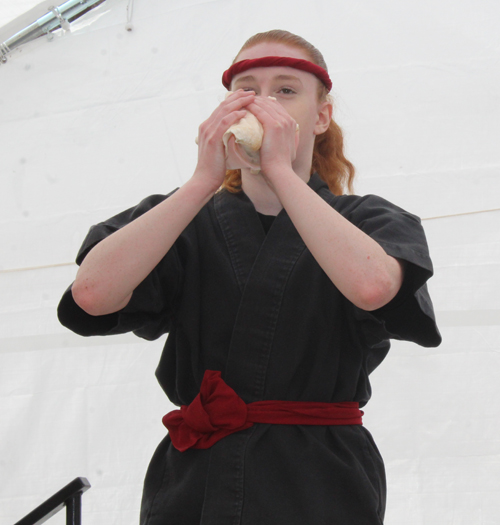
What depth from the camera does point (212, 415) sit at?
689mm

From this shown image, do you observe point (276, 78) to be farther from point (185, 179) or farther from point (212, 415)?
point (185, 179)

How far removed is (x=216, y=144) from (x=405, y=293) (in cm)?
28

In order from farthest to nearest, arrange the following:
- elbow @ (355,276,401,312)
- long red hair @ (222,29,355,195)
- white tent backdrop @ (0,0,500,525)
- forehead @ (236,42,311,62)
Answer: white tent backdrop @ (0,0,500,525), long red hair @ (222,29,355,195), forehead @ (236,42,311,62), elbow @ (355,276,401,312)

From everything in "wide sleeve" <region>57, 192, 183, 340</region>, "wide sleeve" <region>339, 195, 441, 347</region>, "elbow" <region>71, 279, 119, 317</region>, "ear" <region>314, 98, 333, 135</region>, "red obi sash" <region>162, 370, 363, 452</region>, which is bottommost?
"red obi sash" <region>162, 370, 363, 452</region>

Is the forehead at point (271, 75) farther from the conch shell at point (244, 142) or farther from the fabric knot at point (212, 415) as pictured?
the fabric knot at point (212, 415)

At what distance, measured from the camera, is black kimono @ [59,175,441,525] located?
66cm

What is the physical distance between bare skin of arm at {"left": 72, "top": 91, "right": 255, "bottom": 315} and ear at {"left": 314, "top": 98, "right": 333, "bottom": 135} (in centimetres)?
25

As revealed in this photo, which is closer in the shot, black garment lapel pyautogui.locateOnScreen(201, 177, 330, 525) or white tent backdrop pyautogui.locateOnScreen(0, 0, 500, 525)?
black garment lapel pyautogui.locateOnScreen(201, 177, 330, 525)

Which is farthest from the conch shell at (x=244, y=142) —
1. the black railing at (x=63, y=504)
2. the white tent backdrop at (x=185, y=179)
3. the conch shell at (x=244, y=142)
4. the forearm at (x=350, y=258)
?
the white tent backdrop at (x=185, y=179)

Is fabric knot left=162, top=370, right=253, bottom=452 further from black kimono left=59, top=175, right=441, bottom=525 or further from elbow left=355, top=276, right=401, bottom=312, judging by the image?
elbow left=355, top=276, right=401, bottom=312

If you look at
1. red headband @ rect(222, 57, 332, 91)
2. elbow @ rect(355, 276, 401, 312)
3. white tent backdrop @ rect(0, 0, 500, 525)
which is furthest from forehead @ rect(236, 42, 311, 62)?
white tent backdrop @ rect(0, 0, 500, 525)

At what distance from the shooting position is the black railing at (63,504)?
2.53ft

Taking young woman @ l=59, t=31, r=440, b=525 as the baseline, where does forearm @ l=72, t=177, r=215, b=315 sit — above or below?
above

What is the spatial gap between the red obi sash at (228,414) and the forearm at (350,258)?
0.14 m
